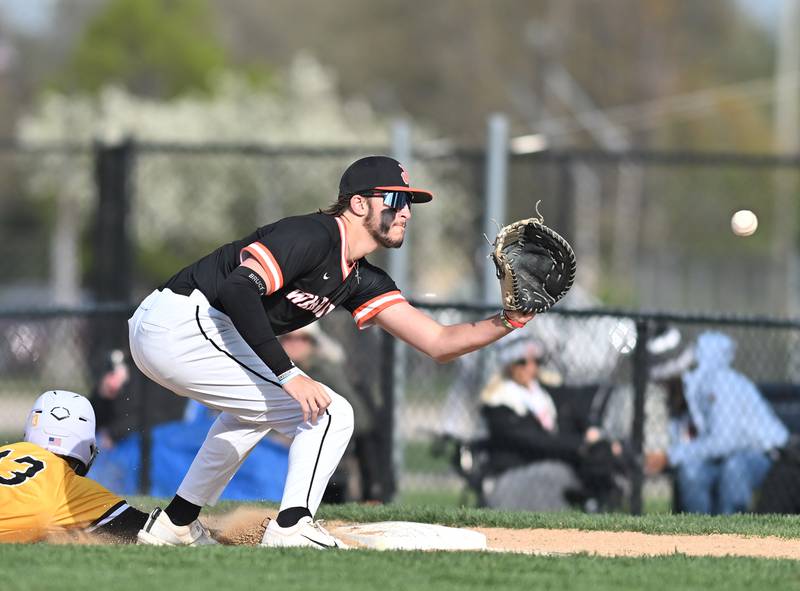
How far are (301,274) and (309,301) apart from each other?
0.62 feet

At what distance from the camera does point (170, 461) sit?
862cm

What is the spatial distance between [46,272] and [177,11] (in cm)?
1360

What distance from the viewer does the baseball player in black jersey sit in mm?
5301

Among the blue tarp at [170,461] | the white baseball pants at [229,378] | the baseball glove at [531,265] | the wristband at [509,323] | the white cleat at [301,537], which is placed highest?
the baseball glove at [531,265]

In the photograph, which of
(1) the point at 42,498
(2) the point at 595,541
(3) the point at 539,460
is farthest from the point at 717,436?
(1) the point at 42,498

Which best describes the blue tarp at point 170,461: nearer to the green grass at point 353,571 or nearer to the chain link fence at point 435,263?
the chain link fence at point 435,263

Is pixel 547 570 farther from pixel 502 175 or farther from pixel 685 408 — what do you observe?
pixel 502 175

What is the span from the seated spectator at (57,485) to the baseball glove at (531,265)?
1.82 m

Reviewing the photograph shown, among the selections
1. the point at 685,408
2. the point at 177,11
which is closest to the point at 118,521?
the point at 685,408

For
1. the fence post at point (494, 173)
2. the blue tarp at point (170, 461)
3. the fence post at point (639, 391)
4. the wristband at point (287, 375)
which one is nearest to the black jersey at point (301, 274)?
the wristband at point (287, 375)

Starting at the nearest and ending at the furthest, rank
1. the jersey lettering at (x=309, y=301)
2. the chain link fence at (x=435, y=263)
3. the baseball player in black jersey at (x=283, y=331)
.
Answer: the baseball player in black jersey at (x=283, y=331), the jersey lettering at (x=309, y=301), the chain link fence at (x=435, y=263)

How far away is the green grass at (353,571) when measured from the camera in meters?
4.50

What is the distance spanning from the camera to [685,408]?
901 centimetres

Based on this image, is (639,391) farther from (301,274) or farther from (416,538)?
(301,274)
